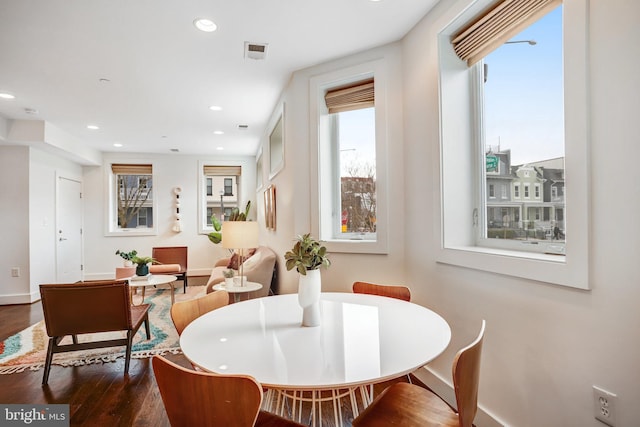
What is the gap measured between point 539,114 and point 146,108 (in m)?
4.13

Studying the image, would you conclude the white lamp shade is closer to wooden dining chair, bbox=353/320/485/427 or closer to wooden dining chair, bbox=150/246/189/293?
wooden dining chair, bbox=353/320/485/427

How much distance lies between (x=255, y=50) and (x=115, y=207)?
18.9 ft

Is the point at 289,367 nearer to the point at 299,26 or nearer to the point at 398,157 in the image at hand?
the point at 398,157

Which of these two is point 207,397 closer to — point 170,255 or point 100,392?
point 100,392

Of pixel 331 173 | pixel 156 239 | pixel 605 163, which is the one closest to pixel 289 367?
pixel 605 163

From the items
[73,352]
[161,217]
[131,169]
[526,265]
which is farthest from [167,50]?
[131,169]

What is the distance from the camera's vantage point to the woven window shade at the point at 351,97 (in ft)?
9.18

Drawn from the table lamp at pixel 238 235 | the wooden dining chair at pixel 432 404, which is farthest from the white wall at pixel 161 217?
the wooden dining chair at pixel 432 404

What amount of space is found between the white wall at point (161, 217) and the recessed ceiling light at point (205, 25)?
4964mm

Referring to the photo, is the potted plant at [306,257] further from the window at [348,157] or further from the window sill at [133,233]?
the window sill at [133,233]

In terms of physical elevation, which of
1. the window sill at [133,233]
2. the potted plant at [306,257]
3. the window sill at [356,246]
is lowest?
the window sill at [133,233]

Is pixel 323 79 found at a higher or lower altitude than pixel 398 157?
higher

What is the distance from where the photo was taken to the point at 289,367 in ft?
3.41

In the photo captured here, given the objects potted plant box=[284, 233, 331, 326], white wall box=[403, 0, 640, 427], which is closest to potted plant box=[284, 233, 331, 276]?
potted plant box=[284, 233, 331, 326]
